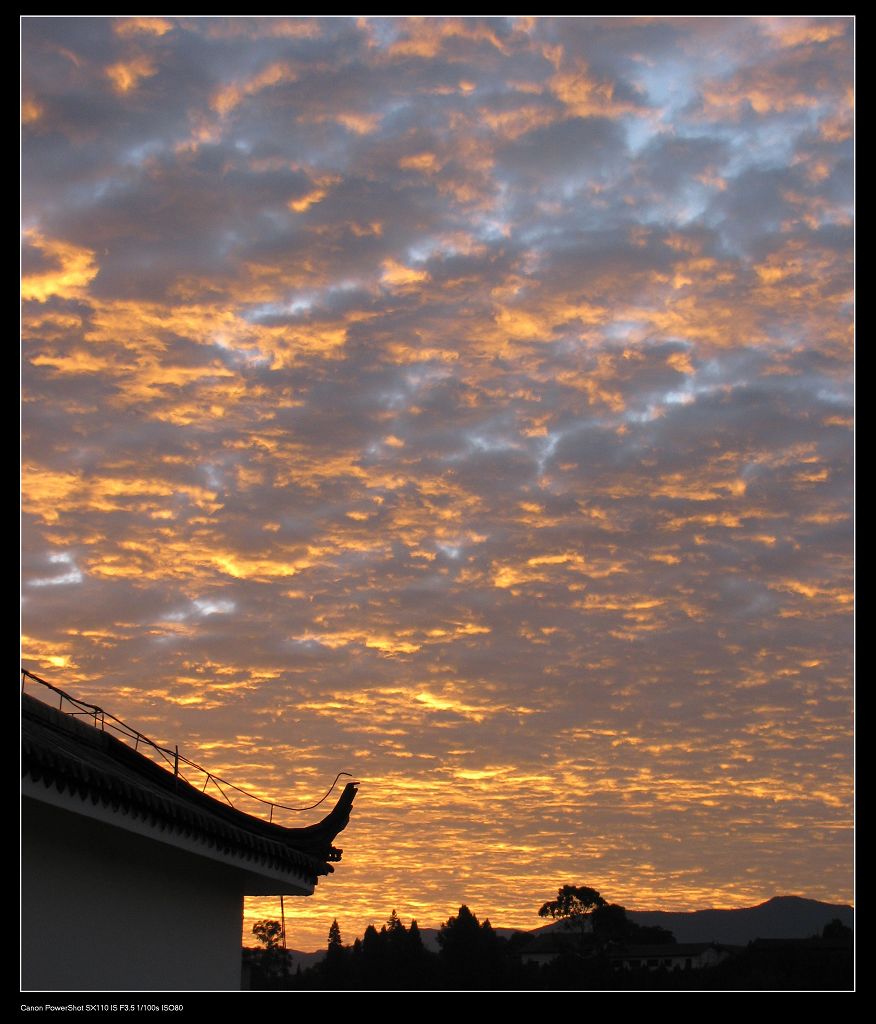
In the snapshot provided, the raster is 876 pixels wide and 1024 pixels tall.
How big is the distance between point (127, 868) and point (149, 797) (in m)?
1.68

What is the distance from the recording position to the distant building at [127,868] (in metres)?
9.02

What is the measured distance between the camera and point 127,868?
10961mm

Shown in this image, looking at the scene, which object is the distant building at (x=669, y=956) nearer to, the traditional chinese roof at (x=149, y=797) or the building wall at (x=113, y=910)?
the traditional chinese roof at (x=149, y=797)

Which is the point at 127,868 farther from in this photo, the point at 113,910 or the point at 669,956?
the point at 669,956

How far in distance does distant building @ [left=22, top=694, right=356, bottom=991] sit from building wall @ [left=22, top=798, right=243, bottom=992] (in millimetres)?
16

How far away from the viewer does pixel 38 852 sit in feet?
30.5

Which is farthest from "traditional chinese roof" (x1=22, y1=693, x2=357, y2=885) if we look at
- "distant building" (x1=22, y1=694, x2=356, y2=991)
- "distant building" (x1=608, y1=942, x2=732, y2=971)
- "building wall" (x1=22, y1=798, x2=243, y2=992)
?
"distant building" (x1=608, y1=942, x2=732, y2=971)

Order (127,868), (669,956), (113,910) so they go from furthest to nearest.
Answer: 1. (669,956)
2. (127,868)
3. (113,910)

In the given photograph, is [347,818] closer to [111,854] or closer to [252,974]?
[252,974]

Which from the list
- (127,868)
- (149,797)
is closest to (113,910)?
(127,868)

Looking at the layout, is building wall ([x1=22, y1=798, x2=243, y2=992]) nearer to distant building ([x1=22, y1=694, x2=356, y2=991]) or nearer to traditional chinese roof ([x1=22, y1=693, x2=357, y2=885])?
distant building ([x1=22, y1=694, x2=356, y2=991])

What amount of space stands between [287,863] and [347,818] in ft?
9.52
